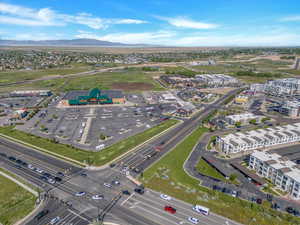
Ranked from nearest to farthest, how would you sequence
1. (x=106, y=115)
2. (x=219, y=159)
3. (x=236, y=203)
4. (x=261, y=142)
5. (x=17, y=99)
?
(x=236, y=203) < (x=219, y=159) < (x=261, y=142) < (x=106, y=115) < (x=17, y=99)

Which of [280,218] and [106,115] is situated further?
[106,115]

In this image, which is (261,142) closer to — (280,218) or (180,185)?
(280,218)

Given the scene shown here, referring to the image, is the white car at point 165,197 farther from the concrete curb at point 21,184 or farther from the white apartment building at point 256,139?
the concrete curb at point 21,184

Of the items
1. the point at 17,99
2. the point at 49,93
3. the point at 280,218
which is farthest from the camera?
the point at 49,93

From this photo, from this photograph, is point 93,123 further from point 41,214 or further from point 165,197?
point 165,197

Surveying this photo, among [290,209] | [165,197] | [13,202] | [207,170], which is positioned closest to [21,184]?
[13,202]

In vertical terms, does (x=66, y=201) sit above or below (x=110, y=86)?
below

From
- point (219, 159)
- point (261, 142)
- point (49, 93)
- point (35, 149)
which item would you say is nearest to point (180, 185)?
point (219, 159)
